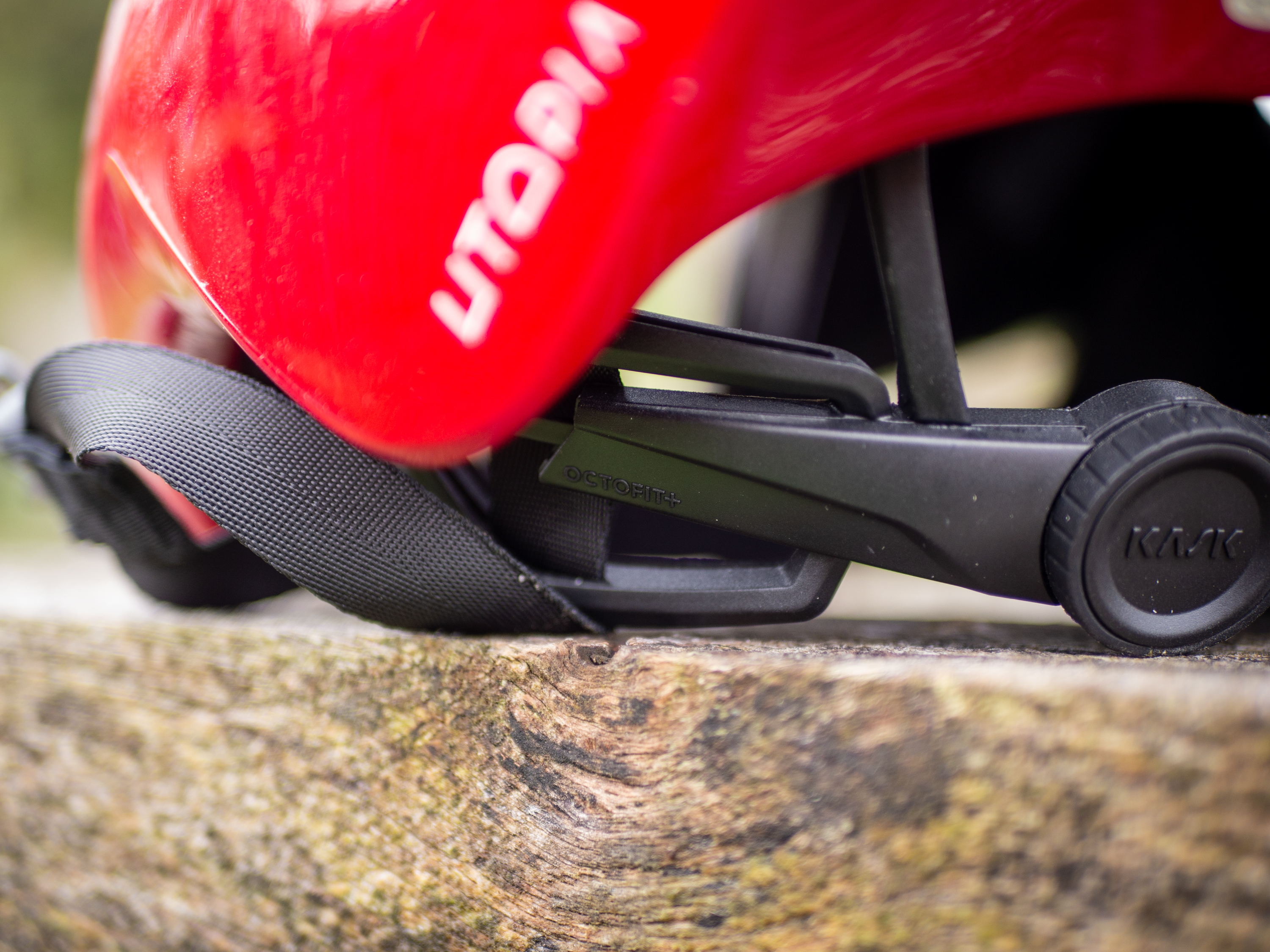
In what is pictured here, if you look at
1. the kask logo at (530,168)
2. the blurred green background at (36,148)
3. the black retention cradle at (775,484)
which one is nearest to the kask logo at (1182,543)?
the black retention cradle at (775,484)

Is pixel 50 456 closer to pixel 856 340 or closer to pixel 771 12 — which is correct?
pixel 771 12

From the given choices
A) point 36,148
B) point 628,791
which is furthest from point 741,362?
point 36,148

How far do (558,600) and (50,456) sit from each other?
43 centimetres

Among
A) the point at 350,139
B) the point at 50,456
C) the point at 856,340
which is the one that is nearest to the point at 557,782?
the point at 350,139

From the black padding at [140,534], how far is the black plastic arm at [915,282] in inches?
20.9

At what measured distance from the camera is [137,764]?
563 mm

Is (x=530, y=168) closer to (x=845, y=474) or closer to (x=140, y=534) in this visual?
(x=845, y=474)

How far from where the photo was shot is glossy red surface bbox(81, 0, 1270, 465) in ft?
1.05

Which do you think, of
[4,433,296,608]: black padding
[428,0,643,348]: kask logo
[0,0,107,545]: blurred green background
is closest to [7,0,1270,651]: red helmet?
[428,0,643,348]: kask logo

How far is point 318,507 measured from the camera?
0.44 metres

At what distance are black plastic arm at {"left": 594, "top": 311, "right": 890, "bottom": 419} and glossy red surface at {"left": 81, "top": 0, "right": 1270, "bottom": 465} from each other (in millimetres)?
68

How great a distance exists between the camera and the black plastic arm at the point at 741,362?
417 mm

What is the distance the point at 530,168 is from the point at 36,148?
9.11 ft

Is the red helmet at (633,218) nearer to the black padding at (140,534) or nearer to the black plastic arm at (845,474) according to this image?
the black plastic arm at (845,474)
